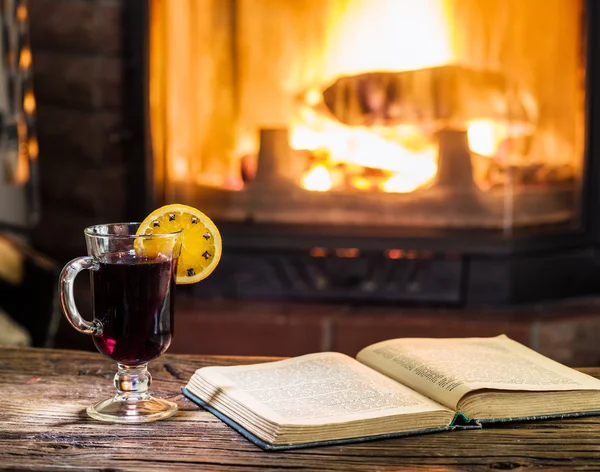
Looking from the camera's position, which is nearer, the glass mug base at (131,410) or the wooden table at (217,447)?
the wooden table at (217,447)

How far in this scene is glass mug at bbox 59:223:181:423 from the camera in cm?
92

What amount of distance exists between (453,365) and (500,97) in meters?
1.35

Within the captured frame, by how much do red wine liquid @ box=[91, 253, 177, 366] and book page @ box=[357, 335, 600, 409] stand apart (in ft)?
0.86

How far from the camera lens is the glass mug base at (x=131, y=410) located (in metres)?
0.89

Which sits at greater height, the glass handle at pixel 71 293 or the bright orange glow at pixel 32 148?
the bright orange glow at pixel 32 148

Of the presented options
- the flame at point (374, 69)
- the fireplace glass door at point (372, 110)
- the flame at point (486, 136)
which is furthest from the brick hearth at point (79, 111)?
the flame at point (486, 136)

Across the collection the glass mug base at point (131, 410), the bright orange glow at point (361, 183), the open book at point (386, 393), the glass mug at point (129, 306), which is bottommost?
the glass mug base at point (131, 410)

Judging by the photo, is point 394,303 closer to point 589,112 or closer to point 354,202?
point 354,202

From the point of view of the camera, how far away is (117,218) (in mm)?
2312

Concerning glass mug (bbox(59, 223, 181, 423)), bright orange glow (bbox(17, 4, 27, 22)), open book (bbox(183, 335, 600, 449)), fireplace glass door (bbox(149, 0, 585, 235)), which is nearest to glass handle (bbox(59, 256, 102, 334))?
glass mug (bbox(59, 223, 181, 423))

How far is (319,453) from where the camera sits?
2.63 ft

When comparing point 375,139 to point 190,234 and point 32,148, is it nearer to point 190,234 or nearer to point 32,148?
point 32,148

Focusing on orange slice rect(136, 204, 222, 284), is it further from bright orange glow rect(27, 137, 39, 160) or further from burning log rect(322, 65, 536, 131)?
bright orange glow rect(27, 137, 39, 160)

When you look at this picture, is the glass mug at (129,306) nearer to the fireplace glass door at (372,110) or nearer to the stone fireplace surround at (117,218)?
the stone fireplace surround at (117,218)
